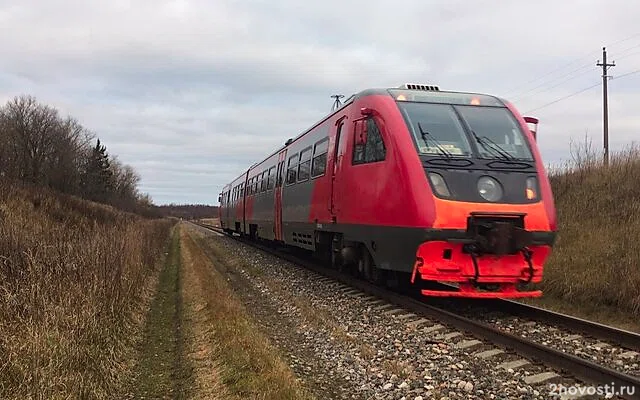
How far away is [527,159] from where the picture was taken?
8.99m

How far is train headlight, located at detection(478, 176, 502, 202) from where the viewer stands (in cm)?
830

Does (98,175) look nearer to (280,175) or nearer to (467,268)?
(280,175)

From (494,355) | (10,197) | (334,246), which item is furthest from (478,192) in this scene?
(10,197)

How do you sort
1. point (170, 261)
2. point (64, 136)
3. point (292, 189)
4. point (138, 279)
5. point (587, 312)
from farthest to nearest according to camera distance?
1. point (64, 136)
2. point (170, 261)
3. point (292, 189)
4. point (138, 279)
5. point (587, 312)

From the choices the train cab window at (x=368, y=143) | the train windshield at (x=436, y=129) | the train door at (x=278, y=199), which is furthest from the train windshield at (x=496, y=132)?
the train door at (x=278, y=199)

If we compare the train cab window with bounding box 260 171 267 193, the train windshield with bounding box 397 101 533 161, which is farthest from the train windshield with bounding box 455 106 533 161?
the train cab window with bounding box 260 171 267 193

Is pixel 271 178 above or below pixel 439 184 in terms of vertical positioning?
above

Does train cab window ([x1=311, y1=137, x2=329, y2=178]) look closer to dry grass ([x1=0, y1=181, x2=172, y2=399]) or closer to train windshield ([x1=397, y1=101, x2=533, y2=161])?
train windshield ([x1=397, y1=101, x2=533, y2=161])

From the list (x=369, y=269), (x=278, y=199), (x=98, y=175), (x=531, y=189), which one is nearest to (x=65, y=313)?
(x=369, y=269)

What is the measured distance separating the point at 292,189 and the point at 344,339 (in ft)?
29.6

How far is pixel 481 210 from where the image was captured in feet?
26.6

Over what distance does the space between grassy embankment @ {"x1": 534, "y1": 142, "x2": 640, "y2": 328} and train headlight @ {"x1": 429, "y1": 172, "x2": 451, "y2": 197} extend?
360cm

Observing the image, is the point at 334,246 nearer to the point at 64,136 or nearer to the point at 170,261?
the point at 170,261

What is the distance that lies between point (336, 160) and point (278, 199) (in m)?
7.11
